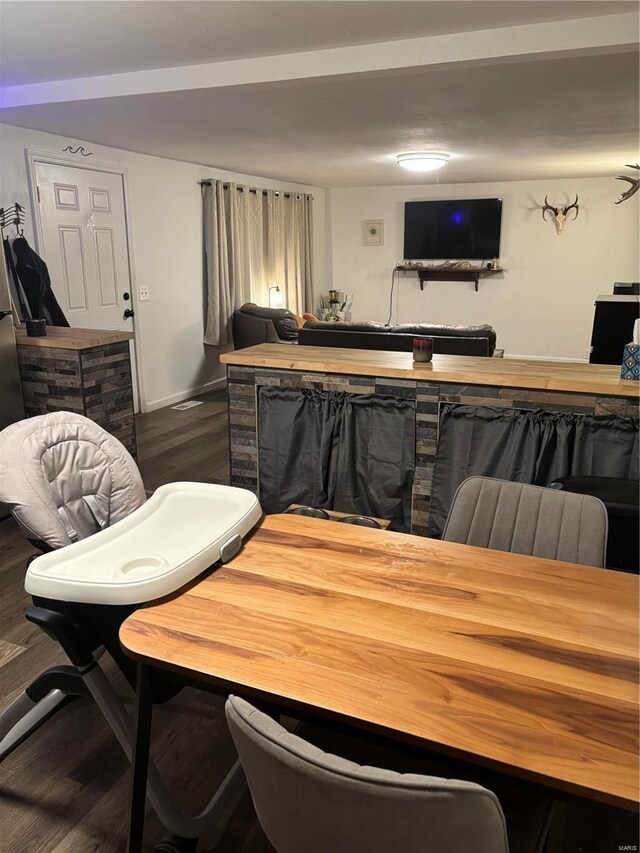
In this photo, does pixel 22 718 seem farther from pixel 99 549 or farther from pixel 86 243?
pixel 86 243

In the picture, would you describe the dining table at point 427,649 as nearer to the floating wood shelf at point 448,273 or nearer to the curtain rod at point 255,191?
the curtain rod at point 255,191

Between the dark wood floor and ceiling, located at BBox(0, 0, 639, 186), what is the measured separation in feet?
7.93

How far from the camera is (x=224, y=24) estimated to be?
2.50m

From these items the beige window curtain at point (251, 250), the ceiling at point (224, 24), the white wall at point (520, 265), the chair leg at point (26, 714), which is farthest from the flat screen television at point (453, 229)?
the chair leg at point (26, 714)

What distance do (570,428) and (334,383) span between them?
1.08 m

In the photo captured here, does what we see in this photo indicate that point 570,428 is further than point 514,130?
No

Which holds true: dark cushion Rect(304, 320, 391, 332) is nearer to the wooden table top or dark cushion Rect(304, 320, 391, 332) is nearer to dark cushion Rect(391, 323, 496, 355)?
dark cushion Rect(391, 323, 496, 355)

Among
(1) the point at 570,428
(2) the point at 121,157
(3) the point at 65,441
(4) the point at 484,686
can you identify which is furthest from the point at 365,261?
(4) the point at 484,686

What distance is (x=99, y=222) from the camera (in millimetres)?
5027

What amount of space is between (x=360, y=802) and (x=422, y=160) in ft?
18.4

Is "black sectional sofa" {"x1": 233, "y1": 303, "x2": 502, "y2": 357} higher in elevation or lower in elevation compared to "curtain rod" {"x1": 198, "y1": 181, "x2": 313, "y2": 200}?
lower

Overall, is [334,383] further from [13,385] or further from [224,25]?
[13,385]

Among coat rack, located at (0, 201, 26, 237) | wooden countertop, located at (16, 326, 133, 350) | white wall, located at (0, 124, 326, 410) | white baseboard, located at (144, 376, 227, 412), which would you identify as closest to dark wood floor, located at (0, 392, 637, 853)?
wooden countertop, located at (16, 326, 133, 350)

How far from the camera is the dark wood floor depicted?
5.24 ft
